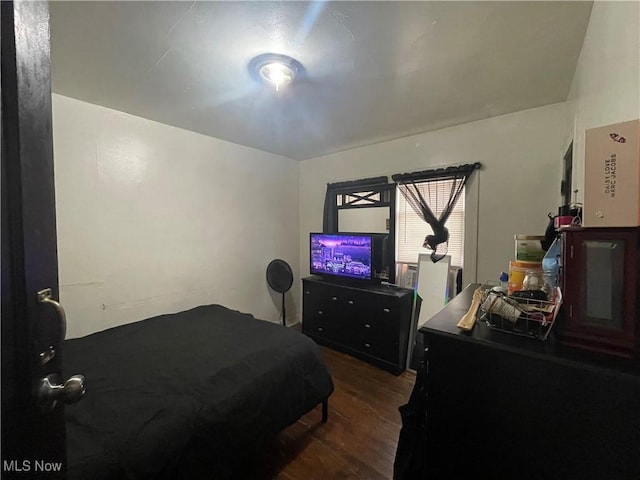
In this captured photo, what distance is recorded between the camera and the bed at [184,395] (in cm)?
108

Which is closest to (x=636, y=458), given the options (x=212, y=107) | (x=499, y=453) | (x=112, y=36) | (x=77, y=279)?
(x=499, y=453)

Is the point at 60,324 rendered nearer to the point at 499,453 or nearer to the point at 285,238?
the point at 499,453

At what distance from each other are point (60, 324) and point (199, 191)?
8.34 ft

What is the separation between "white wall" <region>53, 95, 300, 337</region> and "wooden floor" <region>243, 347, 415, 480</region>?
171 centimetres

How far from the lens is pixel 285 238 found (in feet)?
12.9

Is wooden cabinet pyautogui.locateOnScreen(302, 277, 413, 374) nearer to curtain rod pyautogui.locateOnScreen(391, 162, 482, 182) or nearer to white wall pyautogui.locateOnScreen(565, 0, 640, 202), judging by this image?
curtain rod pyautogui.locateOnScreen(391, 162, 482, 182)

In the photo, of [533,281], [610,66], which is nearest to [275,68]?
[610,66]

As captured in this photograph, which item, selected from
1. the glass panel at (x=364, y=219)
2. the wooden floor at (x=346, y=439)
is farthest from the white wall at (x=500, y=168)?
the wooden floor at (x=346, y=439)

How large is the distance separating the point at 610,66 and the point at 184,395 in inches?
91.7

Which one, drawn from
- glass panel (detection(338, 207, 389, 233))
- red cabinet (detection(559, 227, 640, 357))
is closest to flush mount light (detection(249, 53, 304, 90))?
red cabinet (detection(559, 227, 640, 357))

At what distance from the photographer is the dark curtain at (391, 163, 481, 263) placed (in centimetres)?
270

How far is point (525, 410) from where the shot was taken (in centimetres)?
75

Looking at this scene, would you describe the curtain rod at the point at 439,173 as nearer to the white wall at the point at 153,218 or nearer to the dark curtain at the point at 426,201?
the dark curtain at the point at 426,201

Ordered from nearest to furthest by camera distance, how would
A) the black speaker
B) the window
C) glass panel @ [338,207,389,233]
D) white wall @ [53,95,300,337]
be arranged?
white wall @ [53,95,300,337] → the window → glass panel @ [338,207,389,233] → the black speaker
